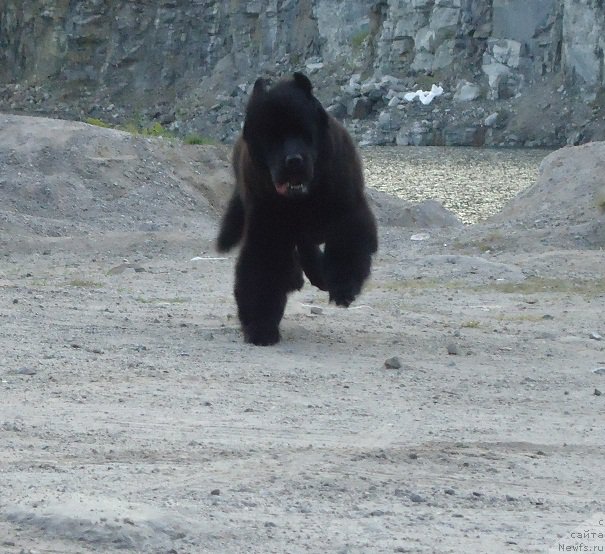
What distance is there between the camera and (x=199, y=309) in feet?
40.1

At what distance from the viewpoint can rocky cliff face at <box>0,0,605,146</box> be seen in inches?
3971

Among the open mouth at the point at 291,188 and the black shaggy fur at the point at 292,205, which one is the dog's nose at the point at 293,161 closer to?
the black shaggy fur at the point at 292,205

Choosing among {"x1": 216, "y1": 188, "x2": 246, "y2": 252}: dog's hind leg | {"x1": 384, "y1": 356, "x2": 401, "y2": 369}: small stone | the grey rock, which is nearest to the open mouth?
{"x1": 384, "y1": 356, "x2": 401, "y2": 369}: small stone

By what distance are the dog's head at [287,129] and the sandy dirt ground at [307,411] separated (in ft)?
4.19

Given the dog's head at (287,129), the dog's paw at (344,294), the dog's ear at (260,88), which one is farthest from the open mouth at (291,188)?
the dog's paw at (344,294)

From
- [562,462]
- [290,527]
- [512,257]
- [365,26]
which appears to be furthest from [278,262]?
[365,26]

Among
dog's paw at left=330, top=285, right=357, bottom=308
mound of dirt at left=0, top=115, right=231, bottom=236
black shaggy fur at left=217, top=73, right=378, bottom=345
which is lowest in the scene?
mound of dirt at left=0, top=115, right=231, bottom=236

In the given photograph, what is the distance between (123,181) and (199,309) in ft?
37.9

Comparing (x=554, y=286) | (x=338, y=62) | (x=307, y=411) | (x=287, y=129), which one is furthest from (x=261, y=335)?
(x=338, y=62)

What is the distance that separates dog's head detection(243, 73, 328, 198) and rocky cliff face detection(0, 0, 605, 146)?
8740cm

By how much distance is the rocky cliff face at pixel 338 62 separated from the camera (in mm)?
100875

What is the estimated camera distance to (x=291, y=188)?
9.49m

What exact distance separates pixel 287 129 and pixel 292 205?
2.22 ft

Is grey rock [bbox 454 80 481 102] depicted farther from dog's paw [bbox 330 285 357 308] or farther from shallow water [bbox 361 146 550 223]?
dog's paw [bbox 330 285 357 308]
